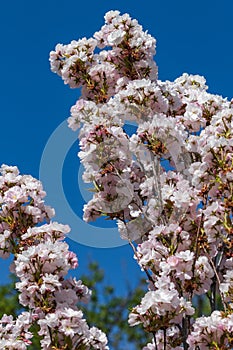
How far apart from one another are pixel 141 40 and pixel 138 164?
1.02 metres

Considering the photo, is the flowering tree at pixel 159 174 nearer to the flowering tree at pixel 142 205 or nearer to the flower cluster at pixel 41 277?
the flowering tree at pixel 142 205

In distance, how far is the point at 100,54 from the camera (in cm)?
486

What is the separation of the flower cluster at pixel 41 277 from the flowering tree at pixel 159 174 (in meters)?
0.37

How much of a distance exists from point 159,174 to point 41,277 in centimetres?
117

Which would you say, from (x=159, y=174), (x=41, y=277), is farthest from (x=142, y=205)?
(x=41, y=277)

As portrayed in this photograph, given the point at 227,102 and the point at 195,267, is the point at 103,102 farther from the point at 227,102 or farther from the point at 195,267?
the point at 195,267

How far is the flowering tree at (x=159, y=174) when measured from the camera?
355 cm

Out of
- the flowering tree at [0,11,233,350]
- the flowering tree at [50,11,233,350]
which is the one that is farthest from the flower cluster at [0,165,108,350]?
the flowering tree at [50,11,233,350]

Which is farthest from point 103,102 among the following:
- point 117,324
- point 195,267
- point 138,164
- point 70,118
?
point 117,324

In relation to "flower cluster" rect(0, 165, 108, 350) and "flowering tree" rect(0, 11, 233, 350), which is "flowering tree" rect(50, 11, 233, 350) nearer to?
"flowering tree" rect(0, 11, 233, 350)

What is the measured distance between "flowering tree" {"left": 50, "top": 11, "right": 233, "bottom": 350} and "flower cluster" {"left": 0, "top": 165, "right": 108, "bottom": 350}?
1.22 ft

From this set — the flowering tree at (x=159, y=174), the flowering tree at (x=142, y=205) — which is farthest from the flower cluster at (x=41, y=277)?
the flowering tree at (x=159, y=174)

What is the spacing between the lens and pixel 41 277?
3.49 meters

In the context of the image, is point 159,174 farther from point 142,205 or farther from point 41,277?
point 41,277
